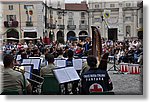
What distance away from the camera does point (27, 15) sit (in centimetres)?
672

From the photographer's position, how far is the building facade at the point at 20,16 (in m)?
5.03

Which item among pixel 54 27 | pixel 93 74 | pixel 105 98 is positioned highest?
pixel 54 27

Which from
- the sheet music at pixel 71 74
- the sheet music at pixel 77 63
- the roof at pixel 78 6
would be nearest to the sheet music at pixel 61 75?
the sheet music at pixel 71 74

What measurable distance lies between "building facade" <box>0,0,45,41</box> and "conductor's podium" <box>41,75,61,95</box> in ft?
3.69

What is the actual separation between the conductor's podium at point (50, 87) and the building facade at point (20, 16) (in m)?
1.12

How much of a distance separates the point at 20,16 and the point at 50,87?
120 inches

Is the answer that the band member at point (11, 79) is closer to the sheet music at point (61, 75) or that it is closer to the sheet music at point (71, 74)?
the sheet music at point (61, 75)

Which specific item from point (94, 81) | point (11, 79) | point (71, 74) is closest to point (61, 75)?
point (71, 74)

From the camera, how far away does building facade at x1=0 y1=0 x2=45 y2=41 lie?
198 inches

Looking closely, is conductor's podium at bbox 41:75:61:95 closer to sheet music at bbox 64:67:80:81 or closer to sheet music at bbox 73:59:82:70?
sheet music at bbox 64:67:80:81

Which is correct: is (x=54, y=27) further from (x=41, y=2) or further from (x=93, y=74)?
(x=93, y=74)

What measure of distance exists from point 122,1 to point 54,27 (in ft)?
7.14

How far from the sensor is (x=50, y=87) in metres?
4.27

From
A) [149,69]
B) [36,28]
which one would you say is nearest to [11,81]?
[149,69]
